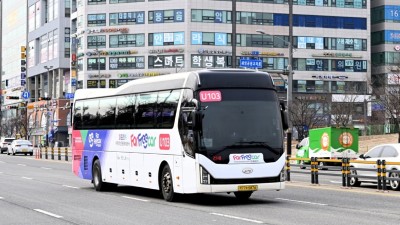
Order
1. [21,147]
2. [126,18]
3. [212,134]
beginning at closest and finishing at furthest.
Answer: [212,134], [21,147], [126,18]

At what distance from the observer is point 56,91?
125 metres

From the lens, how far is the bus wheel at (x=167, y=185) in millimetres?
18719

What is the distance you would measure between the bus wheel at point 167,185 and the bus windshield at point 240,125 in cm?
178

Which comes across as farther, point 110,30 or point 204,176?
point 110,30

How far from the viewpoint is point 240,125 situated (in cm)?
1777

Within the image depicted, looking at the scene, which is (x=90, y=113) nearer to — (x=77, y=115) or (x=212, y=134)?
(x=77, y=115)

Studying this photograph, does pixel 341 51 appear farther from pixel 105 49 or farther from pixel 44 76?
pixel 44 76

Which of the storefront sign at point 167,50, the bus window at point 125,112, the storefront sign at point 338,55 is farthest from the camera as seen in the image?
the storefront sign at point 338,55

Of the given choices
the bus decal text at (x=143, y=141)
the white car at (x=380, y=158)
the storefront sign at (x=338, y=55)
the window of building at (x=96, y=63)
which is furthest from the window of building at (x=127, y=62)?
the bus decal text at (x=143, y=141)

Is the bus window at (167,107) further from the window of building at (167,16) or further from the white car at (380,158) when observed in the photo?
the window of building at (167,16)

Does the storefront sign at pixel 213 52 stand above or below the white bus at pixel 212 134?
above

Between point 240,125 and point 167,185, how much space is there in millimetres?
2770

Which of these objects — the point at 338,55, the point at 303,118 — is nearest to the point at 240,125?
the point at 303,118

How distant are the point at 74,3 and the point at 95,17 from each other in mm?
11057
